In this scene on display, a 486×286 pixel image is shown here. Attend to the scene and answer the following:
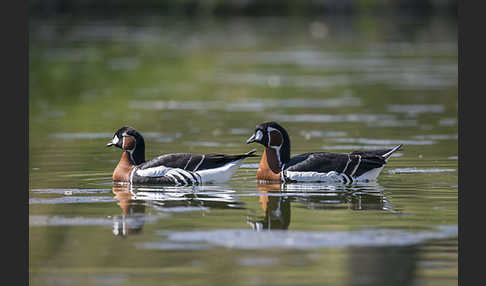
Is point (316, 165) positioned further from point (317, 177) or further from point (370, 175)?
point (370, 175)

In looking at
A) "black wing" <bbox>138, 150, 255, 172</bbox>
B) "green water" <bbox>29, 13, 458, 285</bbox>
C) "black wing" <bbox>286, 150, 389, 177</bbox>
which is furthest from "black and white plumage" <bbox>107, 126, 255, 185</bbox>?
"black wing" <bbox>286, 150, 389, 177</bbox>

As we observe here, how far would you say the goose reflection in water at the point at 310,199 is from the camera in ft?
41.7

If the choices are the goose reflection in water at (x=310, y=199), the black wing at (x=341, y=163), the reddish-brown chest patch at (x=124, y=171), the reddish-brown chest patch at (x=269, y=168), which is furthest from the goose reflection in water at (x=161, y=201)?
the black wing at (x=341, y=163)

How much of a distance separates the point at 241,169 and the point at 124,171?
2215 mm

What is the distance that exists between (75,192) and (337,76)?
20413 millimetres

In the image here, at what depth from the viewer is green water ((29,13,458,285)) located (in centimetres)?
1040

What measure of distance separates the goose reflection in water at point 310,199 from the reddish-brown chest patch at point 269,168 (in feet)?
0.52

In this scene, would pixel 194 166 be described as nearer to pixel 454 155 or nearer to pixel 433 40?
pixel 454 155

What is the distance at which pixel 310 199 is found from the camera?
1405 cm

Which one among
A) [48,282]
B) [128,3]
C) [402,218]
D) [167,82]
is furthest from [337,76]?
[128,3]

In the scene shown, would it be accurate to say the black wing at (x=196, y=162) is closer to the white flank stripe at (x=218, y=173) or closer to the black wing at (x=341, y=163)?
the white flank stripe at (x=218, y=173)

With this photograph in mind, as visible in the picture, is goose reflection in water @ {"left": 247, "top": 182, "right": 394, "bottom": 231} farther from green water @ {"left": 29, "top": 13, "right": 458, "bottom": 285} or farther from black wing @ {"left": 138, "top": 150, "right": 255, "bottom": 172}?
black wing @ {"left": 138, "top": 150, "right": 255, "bottom": 172}

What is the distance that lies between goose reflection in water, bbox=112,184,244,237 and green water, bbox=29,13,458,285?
4cm

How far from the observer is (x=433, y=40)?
4994 centimetres
